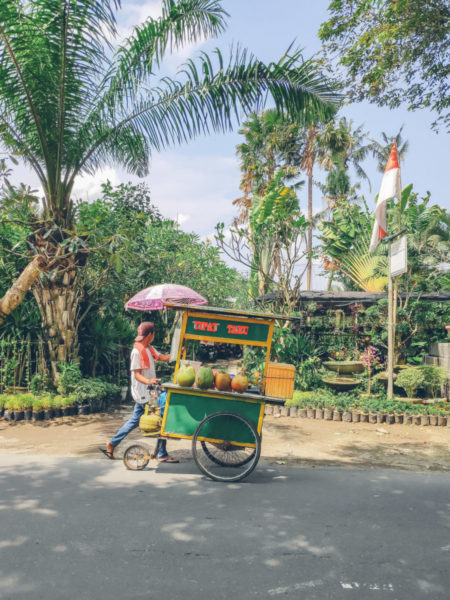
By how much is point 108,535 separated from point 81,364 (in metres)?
7.18

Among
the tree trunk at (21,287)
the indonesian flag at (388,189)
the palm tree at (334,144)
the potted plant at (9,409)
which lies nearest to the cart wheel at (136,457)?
the potted plant at (9,409)

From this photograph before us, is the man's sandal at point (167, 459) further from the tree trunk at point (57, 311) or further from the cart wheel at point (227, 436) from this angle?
the tree trunk at point (57, 311)

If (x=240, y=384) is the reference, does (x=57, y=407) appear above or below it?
below

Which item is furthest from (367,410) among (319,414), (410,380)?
(410,380)

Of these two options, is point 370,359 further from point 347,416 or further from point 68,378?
point 68,378

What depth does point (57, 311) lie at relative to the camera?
373 inches

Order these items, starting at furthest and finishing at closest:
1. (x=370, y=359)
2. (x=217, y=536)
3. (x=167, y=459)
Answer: (x=370, y=359), (x=167, y=459), (x=217, y=536)

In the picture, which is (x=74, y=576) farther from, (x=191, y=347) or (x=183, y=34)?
(x=191, y=347)

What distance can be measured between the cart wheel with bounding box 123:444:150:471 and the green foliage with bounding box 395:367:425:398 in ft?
22.8

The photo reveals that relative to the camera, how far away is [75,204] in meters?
9.65

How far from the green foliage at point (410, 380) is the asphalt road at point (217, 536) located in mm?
5103

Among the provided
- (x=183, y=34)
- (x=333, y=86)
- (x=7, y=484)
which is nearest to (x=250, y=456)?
(x=7, y=484)

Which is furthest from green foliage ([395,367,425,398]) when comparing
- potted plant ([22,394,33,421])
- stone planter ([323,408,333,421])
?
potted plant ([22,394,33,421])

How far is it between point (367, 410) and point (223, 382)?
4.99 meters
